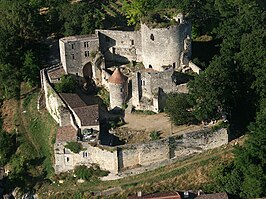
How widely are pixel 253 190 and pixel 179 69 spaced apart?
20.2 metres

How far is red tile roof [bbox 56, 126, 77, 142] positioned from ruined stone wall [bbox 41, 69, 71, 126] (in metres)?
1.14

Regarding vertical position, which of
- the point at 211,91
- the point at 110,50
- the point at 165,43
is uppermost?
the point at 165,43

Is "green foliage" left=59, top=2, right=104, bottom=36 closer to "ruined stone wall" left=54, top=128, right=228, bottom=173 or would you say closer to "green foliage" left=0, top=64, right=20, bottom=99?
"green foliage" left=0, top=64, right=20, bottom=99

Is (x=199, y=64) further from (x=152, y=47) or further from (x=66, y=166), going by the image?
(x=66, y=166)

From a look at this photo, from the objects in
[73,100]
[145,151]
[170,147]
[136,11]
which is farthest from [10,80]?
[170,147]

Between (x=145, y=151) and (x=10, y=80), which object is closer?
(x=145, y=151)

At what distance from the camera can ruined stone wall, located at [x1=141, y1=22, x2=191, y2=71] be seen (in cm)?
7144

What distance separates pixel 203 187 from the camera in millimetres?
62219

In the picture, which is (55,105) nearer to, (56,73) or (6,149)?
(56,73)

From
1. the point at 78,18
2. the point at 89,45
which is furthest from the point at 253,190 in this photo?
the point at 78,18

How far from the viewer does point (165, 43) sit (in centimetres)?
7181

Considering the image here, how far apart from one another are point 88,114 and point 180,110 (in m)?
10.9

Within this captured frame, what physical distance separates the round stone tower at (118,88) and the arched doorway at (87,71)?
8.04 metres

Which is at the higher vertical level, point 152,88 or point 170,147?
point 152,88
